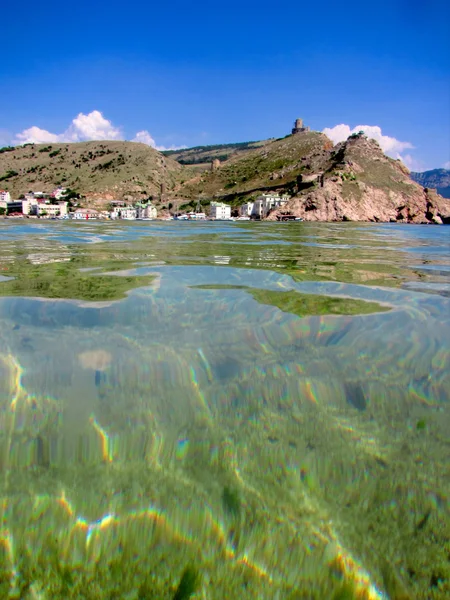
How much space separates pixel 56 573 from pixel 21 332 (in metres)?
2.44

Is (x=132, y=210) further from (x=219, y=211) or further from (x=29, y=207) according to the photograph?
(x=29, y=207)

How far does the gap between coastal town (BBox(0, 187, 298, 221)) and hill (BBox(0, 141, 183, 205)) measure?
389 inches

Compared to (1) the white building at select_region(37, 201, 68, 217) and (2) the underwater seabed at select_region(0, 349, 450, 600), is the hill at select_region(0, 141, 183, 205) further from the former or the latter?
(2) the underwater seabed at select_region(0, 349, 450, 600)

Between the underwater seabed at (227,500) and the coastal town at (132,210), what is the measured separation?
266 feet

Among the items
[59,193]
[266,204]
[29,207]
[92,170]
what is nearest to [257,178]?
[266,204]

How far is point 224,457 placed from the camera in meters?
1.75

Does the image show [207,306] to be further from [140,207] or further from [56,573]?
[140,207]

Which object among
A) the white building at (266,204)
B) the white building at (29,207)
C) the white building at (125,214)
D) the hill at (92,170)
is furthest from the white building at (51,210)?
the white building at (266,204)

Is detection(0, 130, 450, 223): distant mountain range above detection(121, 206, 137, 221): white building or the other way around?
above

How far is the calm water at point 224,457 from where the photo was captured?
4.12ft

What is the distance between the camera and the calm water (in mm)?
1257

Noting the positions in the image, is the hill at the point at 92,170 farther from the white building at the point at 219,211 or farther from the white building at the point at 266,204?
the white building at the point at 266,204

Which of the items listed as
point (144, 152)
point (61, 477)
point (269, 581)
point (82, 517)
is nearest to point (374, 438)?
point (269, 581)

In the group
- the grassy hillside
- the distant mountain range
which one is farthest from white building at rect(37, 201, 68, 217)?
the grassy hillside
